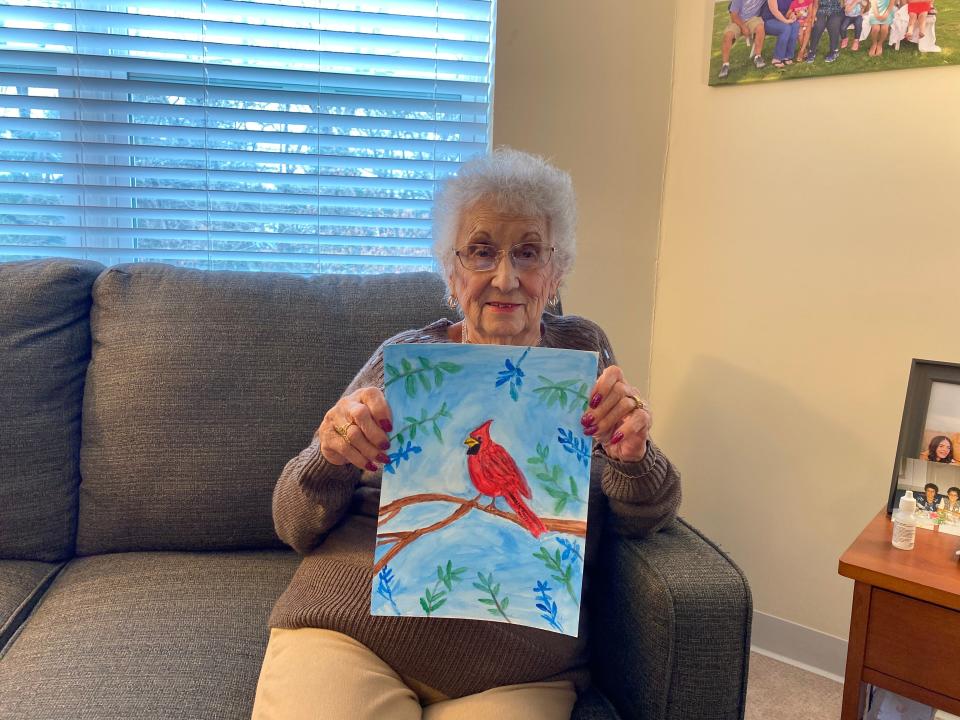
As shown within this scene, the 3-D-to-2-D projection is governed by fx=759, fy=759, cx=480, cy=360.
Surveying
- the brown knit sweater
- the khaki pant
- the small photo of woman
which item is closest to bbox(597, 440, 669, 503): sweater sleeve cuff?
the brown knit sweater

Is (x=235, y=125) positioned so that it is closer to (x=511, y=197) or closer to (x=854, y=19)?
(x=511, y=197)

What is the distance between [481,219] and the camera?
1182 millimetres

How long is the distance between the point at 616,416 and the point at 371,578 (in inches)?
17.1

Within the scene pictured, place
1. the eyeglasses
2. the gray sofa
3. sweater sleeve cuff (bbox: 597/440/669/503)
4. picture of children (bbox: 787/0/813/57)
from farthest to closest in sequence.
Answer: picture of children (bbox: 787/0/813/57) < the gray sofa < the eyeglasses < sweater sleeve cuff (bbox: 597/440/669/503)

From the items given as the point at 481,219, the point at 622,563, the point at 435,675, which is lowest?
the point at 435,675

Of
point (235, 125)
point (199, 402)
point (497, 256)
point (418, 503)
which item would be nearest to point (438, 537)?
point (418, 503)

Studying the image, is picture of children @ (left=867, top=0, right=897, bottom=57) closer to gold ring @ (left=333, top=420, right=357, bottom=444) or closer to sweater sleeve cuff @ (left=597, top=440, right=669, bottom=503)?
sweater sleeve cuff @ (left=597, top=440, right=669, bottom=503)

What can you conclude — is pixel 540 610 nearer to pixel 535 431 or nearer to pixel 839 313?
pixel 535 431

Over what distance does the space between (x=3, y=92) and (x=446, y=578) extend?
178 cm

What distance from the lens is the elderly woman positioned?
99 centimetres

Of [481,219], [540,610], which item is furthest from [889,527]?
[481,219]

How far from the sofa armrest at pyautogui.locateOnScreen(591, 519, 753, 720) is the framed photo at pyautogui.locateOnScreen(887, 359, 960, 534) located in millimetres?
458

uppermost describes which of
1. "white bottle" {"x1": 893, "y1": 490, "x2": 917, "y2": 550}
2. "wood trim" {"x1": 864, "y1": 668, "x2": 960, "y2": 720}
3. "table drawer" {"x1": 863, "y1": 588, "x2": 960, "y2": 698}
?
"white bottle" {"x1": 893, "y1": 490, "x2": 917, "y2": 550}

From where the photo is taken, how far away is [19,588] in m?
1.35
